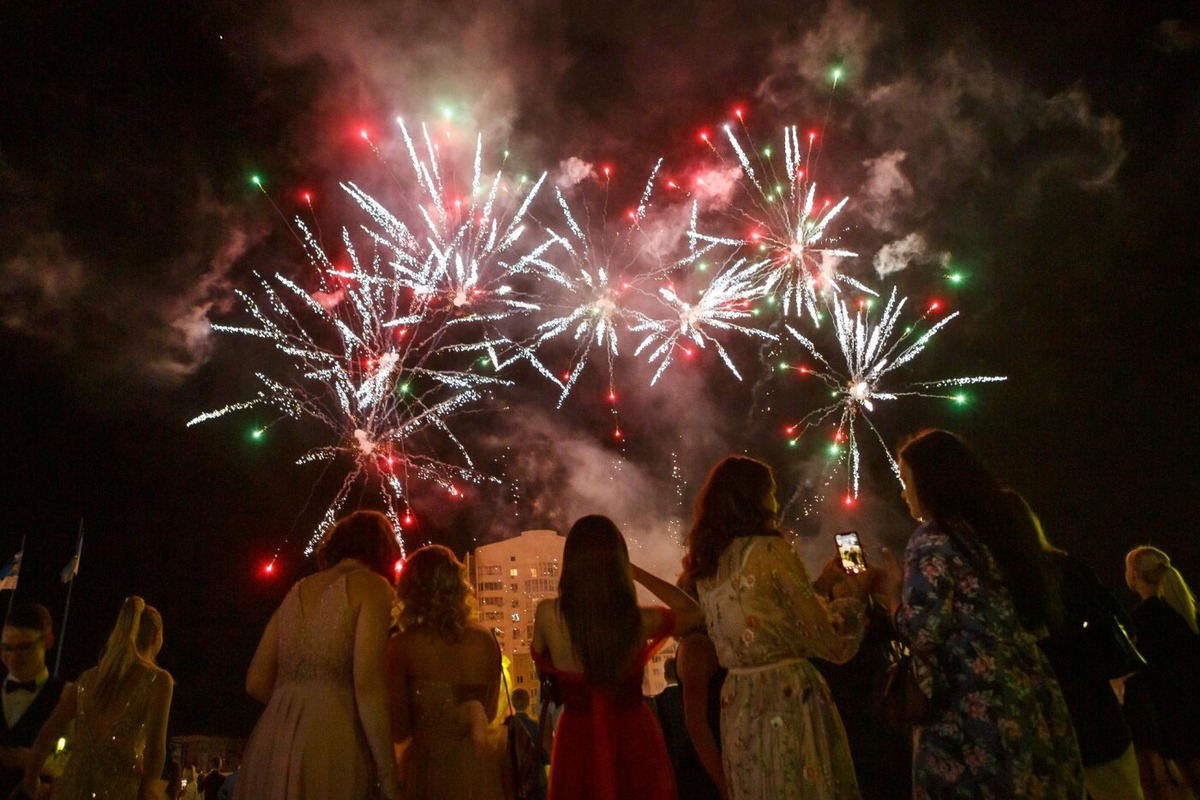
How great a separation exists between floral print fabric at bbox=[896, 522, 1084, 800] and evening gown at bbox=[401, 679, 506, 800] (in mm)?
2110

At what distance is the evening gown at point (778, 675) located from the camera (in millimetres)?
3311

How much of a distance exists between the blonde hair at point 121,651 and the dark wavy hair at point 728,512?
127 inches

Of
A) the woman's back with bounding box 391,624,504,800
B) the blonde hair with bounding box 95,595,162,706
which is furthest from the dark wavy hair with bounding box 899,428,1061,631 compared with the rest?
the blonde hair with bounding box 95,595,162,706

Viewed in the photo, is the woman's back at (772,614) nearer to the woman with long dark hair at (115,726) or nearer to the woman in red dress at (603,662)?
the woman in red dress at (603,662)

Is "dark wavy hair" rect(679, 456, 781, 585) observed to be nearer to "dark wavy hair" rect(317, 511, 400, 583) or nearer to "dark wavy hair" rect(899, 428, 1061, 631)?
"dark wavy hair" rect(899, 428, 1061, 631)

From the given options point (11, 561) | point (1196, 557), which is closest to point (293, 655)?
point (11, 561)

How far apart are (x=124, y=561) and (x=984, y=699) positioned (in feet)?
97.6

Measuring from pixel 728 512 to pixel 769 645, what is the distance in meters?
0.62

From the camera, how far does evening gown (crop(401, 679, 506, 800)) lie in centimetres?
411

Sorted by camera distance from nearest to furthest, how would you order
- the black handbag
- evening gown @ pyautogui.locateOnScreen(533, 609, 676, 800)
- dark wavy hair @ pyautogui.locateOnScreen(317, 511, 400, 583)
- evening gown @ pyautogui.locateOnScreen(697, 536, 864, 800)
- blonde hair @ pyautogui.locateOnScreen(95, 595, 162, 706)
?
the black handbag
evening gown @ pyautogui.locateOnScreen(697, 536, 864, 800)
evening gown @ pyautogui.locateOnScreen(533, 609, 676, 800)
dark wavy hair @ pyautogui.locateOnScreen(317, 511, 400, 583)
blonde hair @ pyautogui.locateOnScreen(95, 595, 162, 706)

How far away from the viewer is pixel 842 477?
3238 centimetres

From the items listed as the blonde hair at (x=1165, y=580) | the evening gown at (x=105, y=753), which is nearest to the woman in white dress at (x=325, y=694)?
Result: the evening gown at (x=105, y=753)

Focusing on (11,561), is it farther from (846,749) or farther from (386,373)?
(846,749)

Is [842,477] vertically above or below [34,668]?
above
